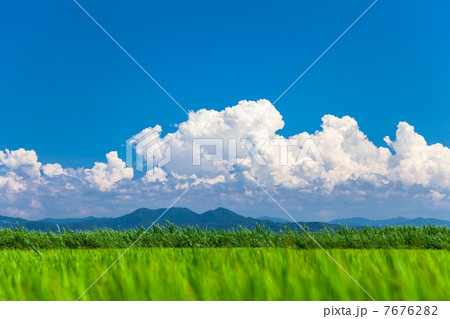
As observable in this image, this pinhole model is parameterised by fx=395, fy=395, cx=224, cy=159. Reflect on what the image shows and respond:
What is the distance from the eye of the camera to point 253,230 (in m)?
14.3

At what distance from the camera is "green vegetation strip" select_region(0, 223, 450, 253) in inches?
538

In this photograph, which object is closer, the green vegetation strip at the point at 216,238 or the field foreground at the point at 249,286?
the field foreground at the point at 249,286

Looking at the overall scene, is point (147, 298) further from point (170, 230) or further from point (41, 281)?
point (170, 230)

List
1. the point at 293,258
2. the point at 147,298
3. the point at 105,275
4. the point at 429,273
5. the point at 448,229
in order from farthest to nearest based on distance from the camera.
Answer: the point at 448,229
the point at 293,258
the point at 105,275
the point at 429,273
the point at 147,298

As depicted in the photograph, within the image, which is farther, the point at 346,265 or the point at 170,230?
the point at 170,230

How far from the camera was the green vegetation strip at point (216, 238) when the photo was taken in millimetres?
13672

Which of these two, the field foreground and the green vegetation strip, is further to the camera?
the green vegetation strip

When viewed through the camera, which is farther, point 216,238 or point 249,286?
point 216,238

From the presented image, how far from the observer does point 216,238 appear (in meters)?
14.4

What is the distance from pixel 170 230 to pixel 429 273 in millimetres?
12588
